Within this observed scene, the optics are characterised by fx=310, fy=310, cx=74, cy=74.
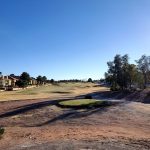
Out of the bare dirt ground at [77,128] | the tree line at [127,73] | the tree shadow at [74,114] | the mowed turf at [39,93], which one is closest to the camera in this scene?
the bare dirt ground at [77,128]

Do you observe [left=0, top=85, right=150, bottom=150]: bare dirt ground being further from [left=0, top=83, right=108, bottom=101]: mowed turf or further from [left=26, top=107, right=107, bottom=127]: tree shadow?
[left=0, top=83, right=108, bottom=101]: mowed turf

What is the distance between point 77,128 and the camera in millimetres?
24391

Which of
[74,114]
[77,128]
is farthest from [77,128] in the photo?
[74,114]

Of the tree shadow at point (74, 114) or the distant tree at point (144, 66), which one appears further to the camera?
the distant tree at point (144, 66)

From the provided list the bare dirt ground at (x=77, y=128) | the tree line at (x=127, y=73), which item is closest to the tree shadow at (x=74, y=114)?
the bare dirt ground at (x=77, y=128)

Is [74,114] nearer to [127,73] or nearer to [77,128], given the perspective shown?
[77,128]

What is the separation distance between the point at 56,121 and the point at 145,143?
12351 mm

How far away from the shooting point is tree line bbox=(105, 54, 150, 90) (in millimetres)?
77625

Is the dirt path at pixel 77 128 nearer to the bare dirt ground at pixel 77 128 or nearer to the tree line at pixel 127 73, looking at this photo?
the bare dirt ground at pixel 77 128

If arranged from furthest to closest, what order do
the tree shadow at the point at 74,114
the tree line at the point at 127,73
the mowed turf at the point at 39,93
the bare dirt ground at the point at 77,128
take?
the tree line at the point at 127,73
the mowed turf at the point at 39,93
the tree shadow at the point at 74,114
the bare dirt ground at the point at 77,128

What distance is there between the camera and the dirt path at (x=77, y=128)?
57.7ft

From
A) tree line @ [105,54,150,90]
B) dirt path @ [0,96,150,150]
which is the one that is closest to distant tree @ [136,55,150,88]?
tree line @ [105,54,150,90]

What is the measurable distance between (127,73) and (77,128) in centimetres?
5637

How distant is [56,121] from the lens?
92.8 feet
